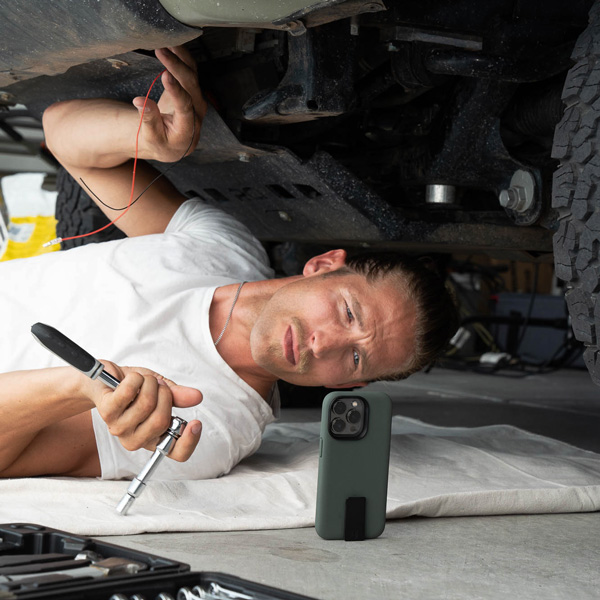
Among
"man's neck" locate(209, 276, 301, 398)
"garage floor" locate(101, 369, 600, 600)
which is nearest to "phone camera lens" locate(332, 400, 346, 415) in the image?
"garage floor" locate(101, 369, 600, 600)

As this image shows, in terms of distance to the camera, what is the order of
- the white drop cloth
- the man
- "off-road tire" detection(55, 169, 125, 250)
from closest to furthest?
the white drop cloth, the man, "off-road tire" detection(55, 169, 125, 250)

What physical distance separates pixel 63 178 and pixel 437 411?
1457 mm

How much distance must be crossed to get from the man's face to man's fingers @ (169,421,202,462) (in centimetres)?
38

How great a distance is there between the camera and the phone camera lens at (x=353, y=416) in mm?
1300

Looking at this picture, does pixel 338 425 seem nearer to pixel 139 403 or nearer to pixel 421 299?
pixel 139 403

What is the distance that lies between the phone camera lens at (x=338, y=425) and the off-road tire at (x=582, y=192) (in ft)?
1.41

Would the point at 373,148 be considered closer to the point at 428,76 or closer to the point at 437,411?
the point at 428,76

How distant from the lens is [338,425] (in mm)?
1291

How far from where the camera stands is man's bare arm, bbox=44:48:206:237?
5.36 ft

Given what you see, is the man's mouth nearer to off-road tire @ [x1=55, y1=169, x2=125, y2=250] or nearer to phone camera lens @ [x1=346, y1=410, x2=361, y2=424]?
phone camera lens @ [x1=346, y1=410, x2=361, y2=424]

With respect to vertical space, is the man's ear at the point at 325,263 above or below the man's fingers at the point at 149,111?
below

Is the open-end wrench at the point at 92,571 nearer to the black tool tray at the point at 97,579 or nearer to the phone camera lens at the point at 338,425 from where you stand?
the black tool tray at the point at 97,579

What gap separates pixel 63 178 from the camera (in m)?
2.67

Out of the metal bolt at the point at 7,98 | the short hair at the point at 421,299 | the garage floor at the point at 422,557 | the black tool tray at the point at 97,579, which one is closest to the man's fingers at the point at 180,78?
the short hair at the point at 421,299
